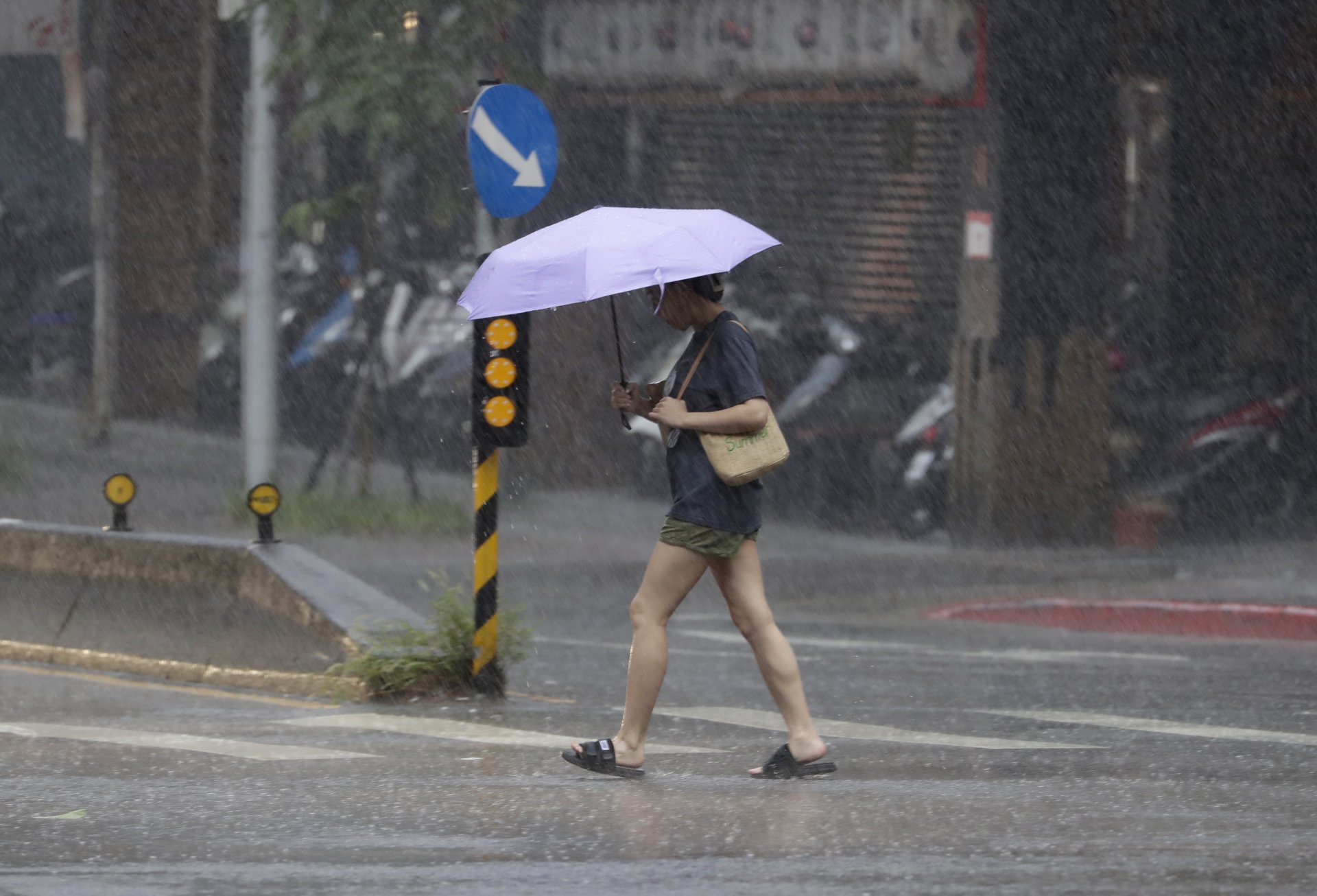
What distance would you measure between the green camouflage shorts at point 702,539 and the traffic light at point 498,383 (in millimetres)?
2545

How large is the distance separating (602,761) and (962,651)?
223 inches

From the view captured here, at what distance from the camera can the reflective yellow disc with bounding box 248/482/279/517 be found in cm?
1104

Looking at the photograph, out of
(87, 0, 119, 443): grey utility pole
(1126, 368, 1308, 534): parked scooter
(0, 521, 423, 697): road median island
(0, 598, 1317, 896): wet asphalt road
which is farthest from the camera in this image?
(87, 0, 119, 443): grey utility pole

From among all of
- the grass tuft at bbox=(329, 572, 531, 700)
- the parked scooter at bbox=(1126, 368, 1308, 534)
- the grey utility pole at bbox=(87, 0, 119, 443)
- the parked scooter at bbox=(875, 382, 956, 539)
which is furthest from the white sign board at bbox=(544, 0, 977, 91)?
the grass tuft at bbox=(329, 572, 531, 700)

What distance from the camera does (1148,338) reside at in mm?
22969

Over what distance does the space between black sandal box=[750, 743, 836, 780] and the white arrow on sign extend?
3418mm

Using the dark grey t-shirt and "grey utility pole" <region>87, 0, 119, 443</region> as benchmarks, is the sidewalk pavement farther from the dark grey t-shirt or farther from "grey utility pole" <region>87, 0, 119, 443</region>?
the dark grey t-shirt

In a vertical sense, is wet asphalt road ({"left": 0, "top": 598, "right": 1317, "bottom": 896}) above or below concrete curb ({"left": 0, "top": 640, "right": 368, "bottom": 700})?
above

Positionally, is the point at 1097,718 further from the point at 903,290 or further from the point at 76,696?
the point at 903,290

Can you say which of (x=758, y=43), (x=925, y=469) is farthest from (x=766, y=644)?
(x=758, y=43)

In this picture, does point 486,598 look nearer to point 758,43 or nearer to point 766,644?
point 766,644

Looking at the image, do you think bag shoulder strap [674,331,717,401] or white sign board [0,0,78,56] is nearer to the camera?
bag shoulder strap [674,331,717,401]

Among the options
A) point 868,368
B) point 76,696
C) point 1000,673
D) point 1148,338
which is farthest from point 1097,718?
point 1148,338

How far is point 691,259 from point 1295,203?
1736 cm
